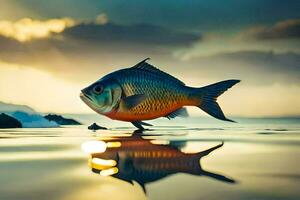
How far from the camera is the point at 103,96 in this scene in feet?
9.20

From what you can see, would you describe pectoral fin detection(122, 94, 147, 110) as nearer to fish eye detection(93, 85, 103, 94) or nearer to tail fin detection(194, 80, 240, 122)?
fish eye detection(93, 85, 103, 94)

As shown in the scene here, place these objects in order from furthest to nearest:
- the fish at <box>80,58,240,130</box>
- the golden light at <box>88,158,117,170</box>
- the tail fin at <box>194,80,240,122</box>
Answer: the fish at <box>80,58,240,130</box> → the tail fin at <box>194,80,240,122</box> → the golden light at <box>88,158,117,170</box>

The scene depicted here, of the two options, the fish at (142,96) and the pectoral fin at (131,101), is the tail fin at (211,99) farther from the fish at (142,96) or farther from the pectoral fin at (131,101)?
the pectoral fin at (131,101)

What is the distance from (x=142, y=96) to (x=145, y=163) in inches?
50.8

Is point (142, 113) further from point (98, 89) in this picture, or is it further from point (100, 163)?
point (100, 163)

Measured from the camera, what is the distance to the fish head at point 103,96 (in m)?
2.80

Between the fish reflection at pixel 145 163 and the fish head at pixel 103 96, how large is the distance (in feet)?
2.17

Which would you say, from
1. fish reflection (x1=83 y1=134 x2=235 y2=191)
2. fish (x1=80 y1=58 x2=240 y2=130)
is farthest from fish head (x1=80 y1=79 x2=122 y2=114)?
fish reflection (x1=83 y1=134 x2=235 y2=191)

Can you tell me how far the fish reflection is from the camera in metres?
1.36

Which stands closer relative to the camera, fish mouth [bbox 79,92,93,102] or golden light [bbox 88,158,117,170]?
golden light [bbox 88,158,117,170]

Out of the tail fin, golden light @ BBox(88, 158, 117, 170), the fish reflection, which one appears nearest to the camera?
the fish reflection

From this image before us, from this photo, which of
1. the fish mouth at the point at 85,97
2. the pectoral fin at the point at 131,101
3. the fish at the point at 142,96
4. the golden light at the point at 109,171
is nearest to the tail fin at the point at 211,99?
the fish at the point at 142,96

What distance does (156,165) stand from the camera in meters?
1.55

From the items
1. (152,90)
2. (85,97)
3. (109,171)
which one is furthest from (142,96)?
(109,171)
